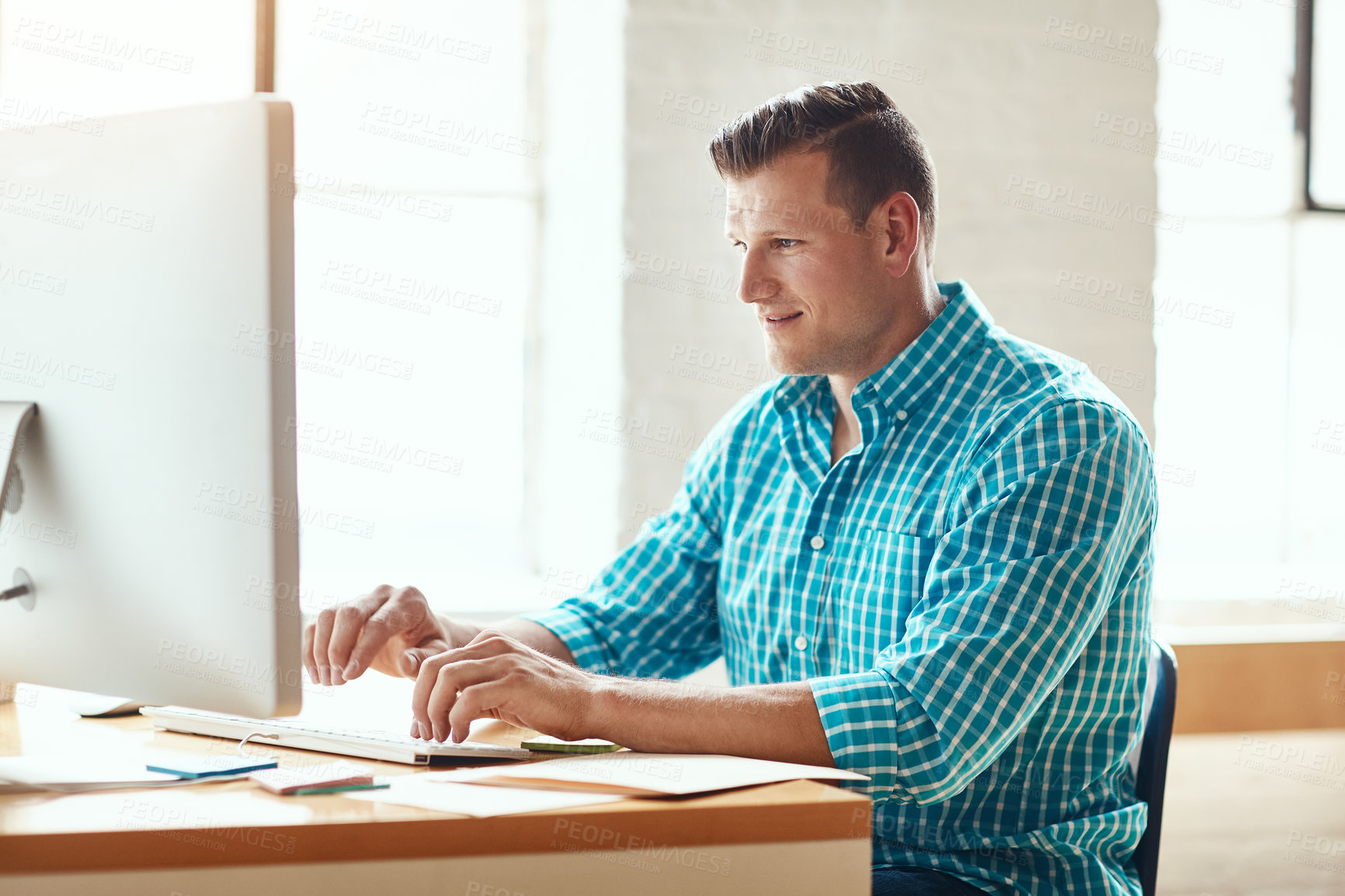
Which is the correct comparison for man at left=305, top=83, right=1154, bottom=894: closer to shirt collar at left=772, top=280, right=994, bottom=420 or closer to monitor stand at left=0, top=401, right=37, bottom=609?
shirt collar at left=772, top=280, right=994, bottom=420

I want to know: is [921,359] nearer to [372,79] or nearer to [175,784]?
[175,784]

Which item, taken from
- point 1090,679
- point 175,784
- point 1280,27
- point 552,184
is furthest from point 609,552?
point 1280,27

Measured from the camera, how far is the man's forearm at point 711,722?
3.30 ft

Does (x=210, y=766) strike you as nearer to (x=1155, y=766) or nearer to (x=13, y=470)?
(x=13, y=470)

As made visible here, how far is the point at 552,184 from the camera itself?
2432mm

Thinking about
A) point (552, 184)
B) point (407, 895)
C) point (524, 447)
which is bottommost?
point (407, 895)

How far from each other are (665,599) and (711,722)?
0.59 meters

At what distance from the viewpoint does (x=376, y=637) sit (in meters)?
1.18

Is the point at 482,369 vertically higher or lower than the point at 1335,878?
higher

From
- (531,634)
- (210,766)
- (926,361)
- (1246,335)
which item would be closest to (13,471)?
(210,766)

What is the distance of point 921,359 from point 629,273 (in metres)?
0.95

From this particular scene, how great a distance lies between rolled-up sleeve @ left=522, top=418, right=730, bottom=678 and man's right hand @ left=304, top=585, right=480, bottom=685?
244mm

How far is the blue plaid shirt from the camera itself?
1064mm

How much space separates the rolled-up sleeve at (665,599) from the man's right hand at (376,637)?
0.24m
